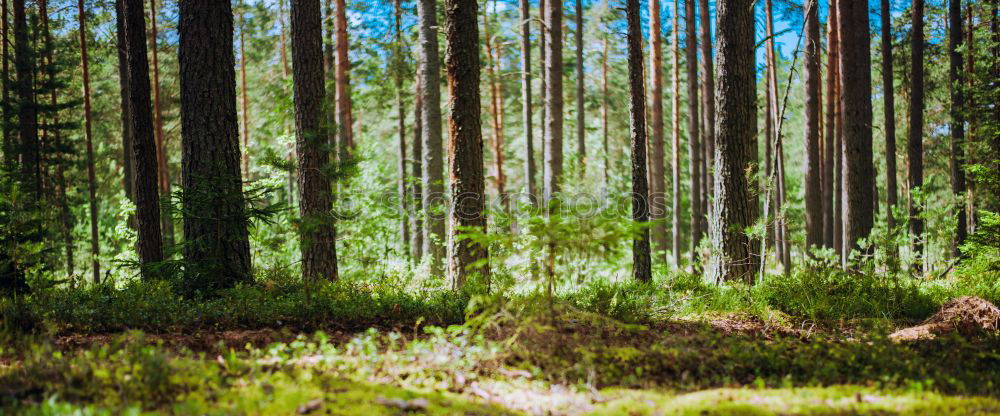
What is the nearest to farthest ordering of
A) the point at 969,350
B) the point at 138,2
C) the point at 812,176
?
the point at 969,350
the point at 138,2
the point at 812,176

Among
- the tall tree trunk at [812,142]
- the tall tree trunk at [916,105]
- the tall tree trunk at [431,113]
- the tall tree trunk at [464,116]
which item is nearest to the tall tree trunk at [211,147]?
the tall tree trunk at [464,116]

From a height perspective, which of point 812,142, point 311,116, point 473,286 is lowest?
point 473,286

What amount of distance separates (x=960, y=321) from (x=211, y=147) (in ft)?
27.9

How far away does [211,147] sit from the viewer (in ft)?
23.1

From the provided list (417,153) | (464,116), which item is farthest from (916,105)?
(417,153)

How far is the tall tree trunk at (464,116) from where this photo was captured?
750cm

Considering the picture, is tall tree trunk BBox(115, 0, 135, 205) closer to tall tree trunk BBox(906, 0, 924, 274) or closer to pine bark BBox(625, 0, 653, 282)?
pine bark BBox(625, 0, 653, 282)

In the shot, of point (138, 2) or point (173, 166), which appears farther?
point (173, 166)

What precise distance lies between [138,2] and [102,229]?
22514 mm

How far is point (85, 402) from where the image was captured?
10.00 ft

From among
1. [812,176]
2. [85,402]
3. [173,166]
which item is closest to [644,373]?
[85,402]

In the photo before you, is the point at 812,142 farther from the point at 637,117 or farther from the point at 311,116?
the point at 311,116

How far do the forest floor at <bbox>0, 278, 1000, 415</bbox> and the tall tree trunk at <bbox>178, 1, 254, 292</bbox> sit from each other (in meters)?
1.75

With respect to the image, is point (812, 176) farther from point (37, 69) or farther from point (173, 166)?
point (173, 166)
